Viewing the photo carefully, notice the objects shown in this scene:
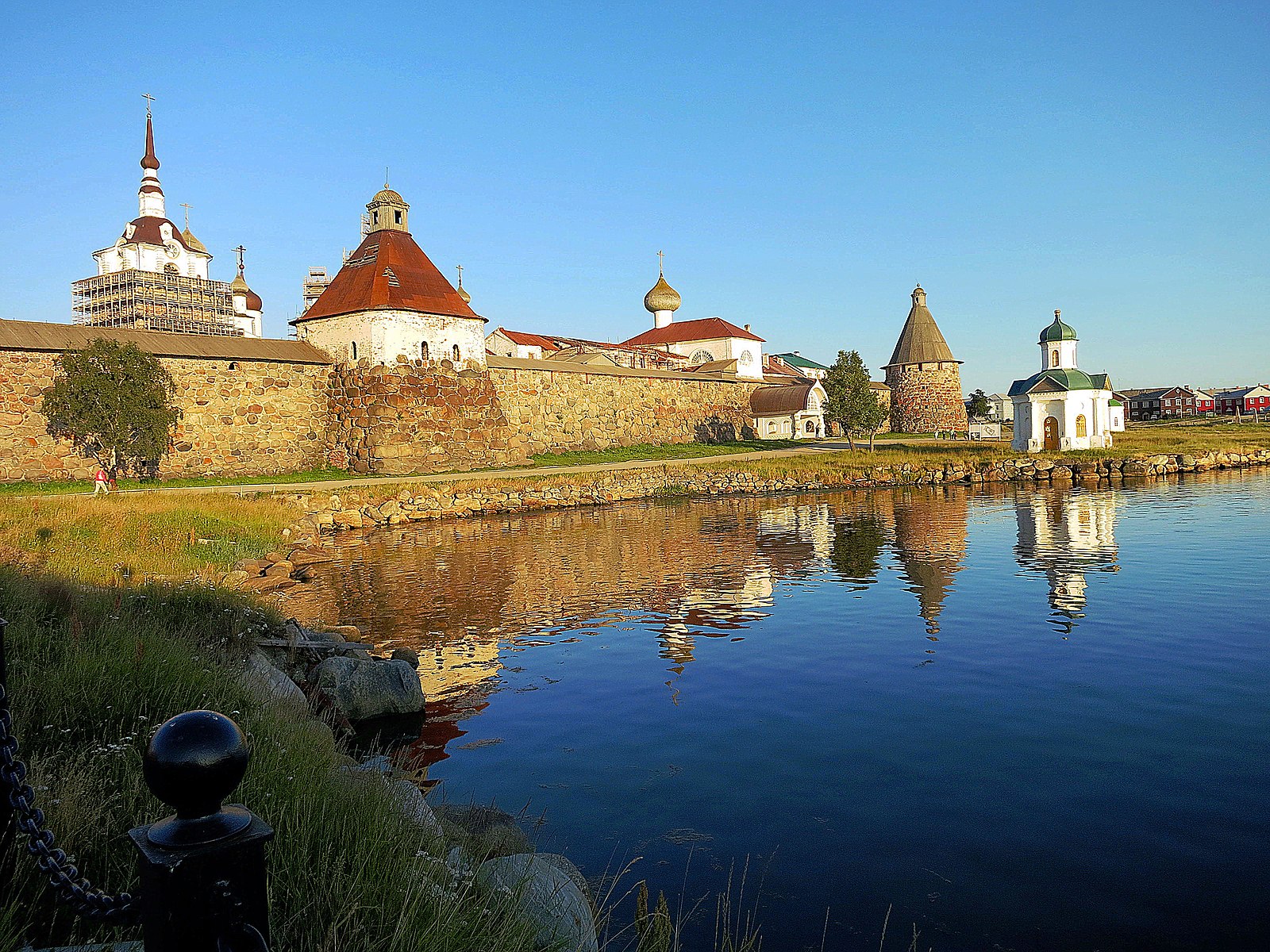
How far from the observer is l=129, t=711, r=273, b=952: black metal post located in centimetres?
180

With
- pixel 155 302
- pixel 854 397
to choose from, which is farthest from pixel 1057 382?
pixel 155 302

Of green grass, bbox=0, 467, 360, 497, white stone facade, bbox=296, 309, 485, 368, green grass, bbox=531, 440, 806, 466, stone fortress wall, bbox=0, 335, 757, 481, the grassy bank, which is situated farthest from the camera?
green grass, bbox=531, 440, 806, 466

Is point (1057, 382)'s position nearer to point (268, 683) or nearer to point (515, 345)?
point (515, 345)

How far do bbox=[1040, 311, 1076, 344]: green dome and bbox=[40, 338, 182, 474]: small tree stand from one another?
1686 inches

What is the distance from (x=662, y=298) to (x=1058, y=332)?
120ft

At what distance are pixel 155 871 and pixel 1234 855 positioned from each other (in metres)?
6.62

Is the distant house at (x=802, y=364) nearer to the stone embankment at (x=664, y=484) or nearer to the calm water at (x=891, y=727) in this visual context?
the stone embankment at (x=664, y=484)

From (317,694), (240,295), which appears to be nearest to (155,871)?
(317,694)

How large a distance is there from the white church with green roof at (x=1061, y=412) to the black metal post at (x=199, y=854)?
4695 cm

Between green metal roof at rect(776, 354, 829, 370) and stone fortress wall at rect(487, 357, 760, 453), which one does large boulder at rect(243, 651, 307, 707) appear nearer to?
stone fortress wall at rect(487, 357, 760, 453)

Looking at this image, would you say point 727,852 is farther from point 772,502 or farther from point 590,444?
point 590,444

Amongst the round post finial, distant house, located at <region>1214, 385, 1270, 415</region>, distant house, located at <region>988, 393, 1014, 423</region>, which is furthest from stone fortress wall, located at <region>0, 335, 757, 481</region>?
distant house, located at <region>1214, 385, 1270, 415</region>

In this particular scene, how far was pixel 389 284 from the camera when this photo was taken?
3762 cm

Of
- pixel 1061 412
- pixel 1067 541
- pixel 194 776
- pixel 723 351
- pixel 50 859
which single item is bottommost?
pixel 1067 541
